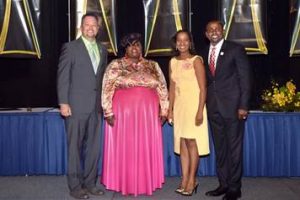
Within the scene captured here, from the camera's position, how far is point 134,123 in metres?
4.25

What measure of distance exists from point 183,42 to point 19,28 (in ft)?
10.8

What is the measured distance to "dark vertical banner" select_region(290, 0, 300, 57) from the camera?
650 cm

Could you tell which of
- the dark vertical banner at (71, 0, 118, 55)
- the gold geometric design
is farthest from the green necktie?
the gold geometric design

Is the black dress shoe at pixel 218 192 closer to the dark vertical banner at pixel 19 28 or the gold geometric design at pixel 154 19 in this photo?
the gold geometric design at pixel 154 19

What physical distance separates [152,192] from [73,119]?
107 cm

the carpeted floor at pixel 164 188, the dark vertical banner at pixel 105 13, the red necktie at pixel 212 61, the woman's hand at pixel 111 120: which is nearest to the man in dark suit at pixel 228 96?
the red necktie at pixel 212 61

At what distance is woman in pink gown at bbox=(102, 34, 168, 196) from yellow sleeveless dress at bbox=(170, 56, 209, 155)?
161 mm

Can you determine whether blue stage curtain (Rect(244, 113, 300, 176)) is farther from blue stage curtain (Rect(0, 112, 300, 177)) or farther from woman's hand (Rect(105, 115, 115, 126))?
woman's hand (Rect(105, 115, 115, 126))

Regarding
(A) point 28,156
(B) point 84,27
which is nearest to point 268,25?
(B) point 84,27

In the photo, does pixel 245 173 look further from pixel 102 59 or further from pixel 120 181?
pixel 102 59

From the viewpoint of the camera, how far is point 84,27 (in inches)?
164


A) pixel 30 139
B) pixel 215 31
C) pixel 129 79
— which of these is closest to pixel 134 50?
pixel 129 79

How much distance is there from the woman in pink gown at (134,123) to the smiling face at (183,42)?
0.35 meters

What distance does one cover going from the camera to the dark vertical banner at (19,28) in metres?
6.45
